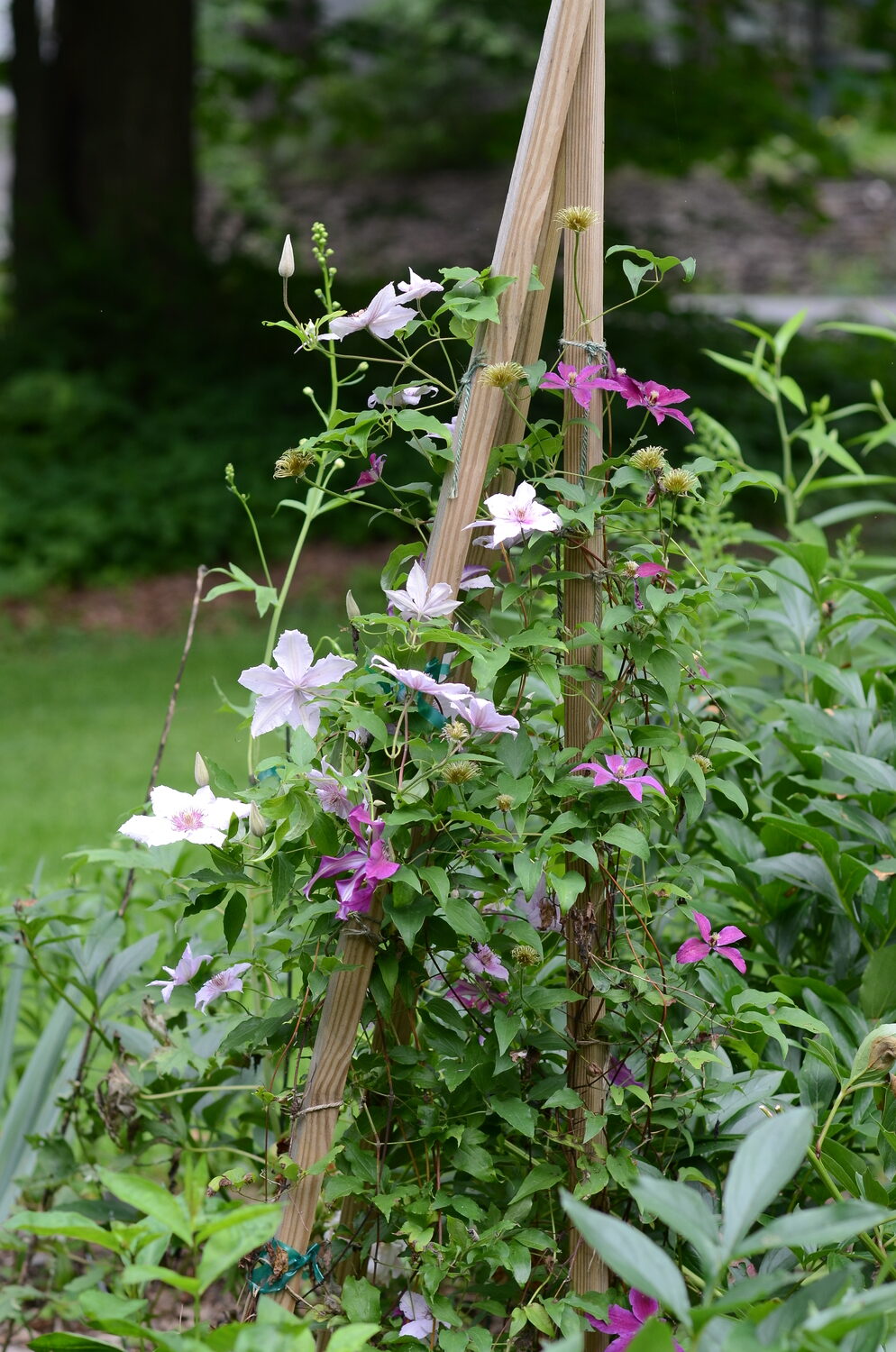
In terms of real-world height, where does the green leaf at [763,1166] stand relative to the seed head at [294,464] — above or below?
below

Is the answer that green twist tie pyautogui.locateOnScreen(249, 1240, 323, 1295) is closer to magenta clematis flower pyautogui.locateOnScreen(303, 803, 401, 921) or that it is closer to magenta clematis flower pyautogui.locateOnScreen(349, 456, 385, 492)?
magenta clematis flower pyautogui.locateOnScreen(303, 803, 401, 921)

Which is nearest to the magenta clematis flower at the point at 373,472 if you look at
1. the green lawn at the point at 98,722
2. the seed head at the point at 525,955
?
the seed head at the point at 525,955

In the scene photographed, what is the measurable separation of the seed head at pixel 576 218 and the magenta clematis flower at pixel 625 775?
53 centimetres

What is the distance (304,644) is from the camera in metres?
1.26

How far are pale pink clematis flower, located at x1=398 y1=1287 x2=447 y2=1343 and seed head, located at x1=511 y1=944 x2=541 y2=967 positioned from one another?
351 mm

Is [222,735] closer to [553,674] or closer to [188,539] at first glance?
[188,539]

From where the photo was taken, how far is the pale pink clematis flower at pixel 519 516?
4.19 ft

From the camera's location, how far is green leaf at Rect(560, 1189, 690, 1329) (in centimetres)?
74

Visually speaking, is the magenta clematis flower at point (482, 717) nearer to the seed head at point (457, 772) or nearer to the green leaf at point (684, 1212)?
the seed head at point (457, 772)

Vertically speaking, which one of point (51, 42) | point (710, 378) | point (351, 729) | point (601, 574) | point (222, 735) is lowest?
point (222, 735)

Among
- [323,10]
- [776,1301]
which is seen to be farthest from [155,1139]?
[323,10]

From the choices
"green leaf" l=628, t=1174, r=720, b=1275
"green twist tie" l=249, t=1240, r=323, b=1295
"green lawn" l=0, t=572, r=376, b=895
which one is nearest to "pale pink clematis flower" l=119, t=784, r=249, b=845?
"green twist tie" l=249, t=1240, r=323, b=1295

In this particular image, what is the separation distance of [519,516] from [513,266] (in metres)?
0.27

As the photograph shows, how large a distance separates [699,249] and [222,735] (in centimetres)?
1412
